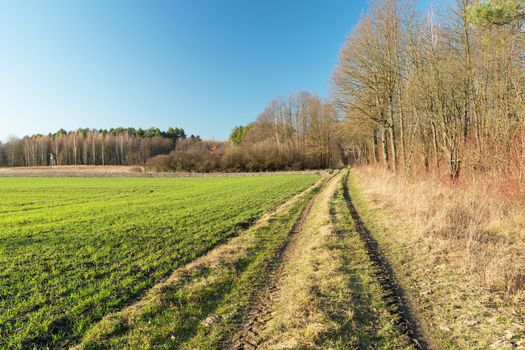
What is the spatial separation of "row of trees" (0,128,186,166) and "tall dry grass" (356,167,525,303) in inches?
4328

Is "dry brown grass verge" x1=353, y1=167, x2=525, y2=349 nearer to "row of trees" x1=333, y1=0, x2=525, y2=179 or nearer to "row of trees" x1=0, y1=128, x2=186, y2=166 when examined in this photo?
"row of trees" x1=333, y1=0, x2=525, y2=179

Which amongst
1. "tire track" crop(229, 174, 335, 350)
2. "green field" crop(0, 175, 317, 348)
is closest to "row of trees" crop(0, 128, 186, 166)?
"green field" crop(0, 175, 317, 348)

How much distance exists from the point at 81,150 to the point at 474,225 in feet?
427

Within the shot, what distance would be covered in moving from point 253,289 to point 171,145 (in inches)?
4861

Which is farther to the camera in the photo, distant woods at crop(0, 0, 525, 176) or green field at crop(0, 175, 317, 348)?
distant woods at crop(0, 0, 525, 176)

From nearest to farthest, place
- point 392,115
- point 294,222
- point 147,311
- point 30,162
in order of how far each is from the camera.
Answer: point 147,311 → point 294,222 → point 392,115 → point 30,162


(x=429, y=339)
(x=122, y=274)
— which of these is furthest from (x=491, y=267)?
(x=122, y=274)

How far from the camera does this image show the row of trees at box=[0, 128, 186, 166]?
4478 inches

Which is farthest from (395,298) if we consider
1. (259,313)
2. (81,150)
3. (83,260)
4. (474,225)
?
(81,150)

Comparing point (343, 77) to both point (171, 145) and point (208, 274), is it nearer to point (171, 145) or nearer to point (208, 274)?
point (208, 274)

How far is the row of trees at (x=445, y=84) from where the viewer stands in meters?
11.5

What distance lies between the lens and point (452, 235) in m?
8.38

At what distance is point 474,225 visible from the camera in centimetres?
862

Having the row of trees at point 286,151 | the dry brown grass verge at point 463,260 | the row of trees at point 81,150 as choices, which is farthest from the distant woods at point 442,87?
the row of trees at point 81,150
